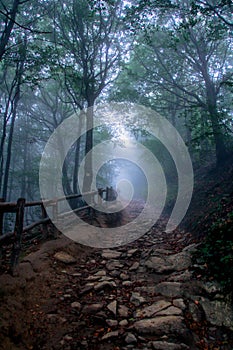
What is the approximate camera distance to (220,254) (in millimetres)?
4676

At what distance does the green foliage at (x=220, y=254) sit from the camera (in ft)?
13.5

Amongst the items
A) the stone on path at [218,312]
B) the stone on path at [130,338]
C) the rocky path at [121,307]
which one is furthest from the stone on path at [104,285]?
the stone on path at [218,312]

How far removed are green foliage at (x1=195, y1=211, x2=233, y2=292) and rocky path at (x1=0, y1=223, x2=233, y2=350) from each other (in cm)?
24

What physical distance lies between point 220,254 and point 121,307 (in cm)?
225

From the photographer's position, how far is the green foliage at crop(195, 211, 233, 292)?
411 centimetres

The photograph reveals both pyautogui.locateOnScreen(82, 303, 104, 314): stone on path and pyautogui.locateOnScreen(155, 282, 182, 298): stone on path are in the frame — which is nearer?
pyautogui.locateOnScreen(82, 303, 104, 314): stone on path

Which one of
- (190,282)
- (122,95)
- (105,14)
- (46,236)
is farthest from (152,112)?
(190,282)

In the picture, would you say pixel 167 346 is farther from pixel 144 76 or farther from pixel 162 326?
pixel 144 76

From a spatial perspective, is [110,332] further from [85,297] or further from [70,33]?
[70,33]

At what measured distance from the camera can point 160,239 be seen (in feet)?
26.4

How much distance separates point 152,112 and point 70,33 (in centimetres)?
833

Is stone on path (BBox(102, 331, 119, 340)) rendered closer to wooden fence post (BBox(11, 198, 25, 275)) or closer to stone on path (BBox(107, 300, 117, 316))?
stone on path (BBox(107, 300, 117, 316))

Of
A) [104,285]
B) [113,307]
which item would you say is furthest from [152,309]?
[104,285]

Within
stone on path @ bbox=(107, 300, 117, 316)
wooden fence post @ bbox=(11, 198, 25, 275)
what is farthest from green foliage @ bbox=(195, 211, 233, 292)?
wooden fence post @ bbox=(11, 198, 25, 275)
